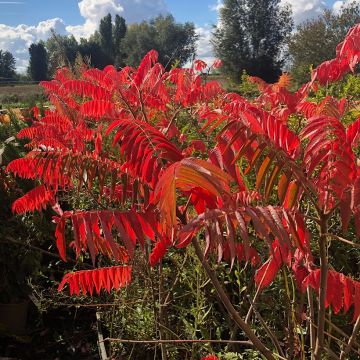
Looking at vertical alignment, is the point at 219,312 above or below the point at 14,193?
below

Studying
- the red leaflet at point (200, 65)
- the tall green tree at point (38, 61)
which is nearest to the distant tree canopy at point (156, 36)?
the tall green tree at point (38, 61)

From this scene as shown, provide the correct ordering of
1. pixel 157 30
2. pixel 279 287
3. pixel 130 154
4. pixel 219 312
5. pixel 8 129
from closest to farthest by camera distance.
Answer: pixel 130 154
pixel 279 287
pixel 219 312
pixel 8 129
pixel 157 30

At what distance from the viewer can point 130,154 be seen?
1.65 metres

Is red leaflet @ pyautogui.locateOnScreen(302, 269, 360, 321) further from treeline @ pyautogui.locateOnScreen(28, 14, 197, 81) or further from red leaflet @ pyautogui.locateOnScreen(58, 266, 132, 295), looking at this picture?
treeline @ pyautogui.locateOnScreen(28, 14, 197, 81)

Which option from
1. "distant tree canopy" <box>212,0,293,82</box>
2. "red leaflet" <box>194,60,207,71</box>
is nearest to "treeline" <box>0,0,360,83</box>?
"distant tree canopy" <box>212,0,293,82</box>

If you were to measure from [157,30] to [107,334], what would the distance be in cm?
8421

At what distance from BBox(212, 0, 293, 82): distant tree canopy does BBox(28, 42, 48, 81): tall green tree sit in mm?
46259

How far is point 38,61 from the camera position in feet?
309

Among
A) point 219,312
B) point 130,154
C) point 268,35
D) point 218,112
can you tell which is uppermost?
point 268,35

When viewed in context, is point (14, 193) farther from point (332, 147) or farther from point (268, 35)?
point (268, 35)

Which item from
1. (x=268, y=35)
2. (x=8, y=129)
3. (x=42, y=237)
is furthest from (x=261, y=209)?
(x=268, y=35)

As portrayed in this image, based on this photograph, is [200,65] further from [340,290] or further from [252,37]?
[252,37]

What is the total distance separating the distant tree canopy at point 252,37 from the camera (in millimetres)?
53938

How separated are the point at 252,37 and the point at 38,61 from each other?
53164mm
